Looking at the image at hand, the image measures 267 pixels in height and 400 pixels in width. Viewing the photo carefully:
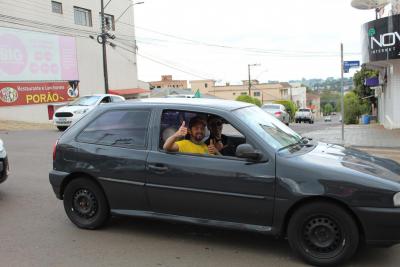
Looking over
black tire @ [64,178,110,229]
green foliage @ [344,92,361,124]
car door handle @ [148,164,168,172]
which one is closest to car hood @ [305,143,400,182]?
car door handle @ [148,164,168,172]

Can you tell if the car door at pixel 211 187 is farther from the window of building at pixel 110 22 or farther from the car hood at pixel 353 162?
the window of building at pixel 110 22

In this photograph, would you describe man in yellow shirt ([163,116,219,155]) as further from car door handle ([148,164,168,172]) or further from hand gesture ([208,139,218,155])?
car door handle ([148,164,168,172])

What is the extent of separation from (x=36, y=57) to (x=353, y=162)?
28.5 metres

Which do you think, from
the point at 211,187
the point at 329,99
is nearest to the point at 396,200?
the point at 211,187

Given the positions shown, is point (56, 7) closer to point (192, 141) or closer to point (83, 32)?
point (83, 32)

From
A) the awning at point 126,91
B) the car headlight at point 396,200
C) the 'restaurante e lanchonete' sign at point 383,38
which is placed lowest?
the car headlight at point 396,200

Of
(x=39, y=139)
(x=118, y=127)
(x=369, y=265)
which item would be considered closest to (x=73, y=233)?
(x=118, y=127)

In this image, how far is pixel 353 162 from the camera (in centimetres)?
465

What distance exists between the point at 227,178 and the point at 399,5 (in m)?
16.8

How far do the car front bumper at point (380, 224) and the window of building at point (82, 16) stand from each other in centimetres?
3351

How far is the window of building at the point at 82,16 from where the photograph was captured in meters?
34.8

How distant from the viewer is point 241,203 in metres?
4.61

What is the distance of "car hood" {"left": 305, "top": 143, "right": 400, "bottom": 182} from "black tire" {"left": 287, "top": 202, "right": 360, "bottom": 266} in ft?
1.31

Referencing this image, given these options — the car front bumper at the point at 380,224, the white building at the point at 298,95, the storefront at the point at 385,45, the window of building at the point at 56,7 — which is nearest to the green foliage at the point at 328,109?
the white building at the point at 298,95
